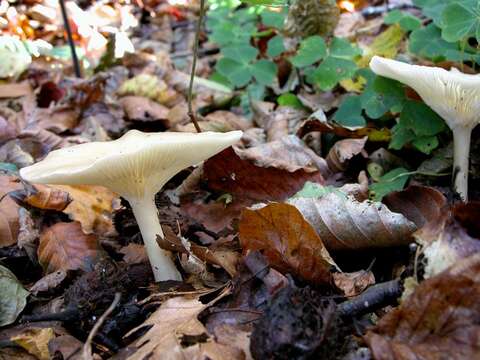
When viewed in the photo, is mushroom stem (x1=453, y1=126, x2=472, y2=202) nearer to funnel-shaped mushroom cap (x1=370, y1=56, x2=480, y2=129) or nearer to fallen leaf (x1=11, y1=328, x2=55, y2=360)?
funnel-shaped mushroom cap (x1=370, y1=56, x2=480, y2=129)

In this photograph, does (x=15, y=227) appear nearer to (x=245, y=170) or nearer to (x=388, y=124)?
(x=245, y=170)

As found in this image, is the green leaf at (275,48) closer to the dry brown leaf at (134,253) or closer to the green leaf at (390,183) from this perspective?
the green leaf at (390,183)

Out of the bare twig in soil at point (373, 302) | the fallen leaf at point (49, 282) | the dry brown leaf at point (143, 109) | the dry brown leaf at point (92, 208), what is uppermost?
the bare twig in soil at point (373, 302)

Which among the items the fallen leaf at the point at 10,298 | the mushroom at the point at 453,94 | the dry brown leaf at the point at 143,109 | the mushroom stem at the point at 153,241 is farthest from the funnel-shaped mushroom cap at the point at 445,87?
the dry brown leaf at the point at 143,109

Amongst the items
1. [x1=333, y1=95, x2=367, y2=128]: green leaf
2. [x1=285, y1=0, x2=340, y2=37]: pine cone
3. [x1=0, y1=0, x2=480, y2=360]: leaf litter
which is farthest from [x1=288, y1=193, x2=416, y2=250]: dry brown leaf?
[x1=285, y1=0, x2=340, y2=37]: pine cone

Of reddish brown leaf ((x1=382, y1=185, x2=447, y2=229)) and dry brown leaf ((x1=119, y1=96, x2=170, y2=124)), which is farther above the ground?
reddish brown leaf ((x1=382, y1=185, x2=447, y2=229))

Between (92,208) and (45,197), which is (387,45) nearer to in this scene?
(92,208)
